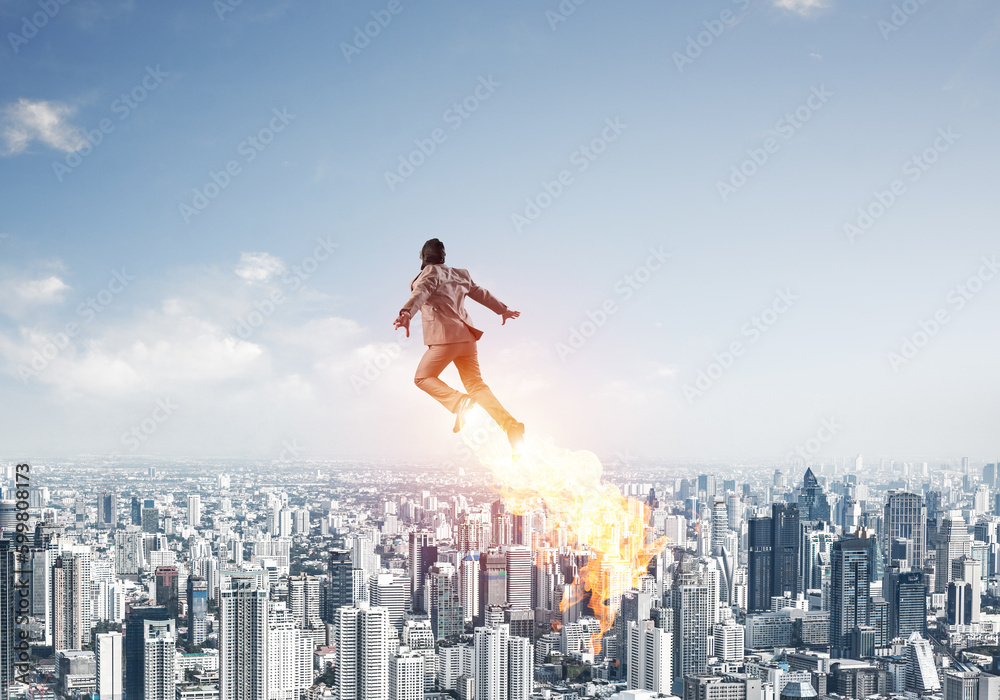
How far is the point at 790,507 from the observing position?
19016mm

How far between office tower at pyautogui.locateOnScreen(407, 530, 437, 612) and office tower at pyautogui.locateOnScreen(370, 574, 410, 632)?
11 cm

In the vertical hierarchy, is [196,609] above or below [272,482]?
below

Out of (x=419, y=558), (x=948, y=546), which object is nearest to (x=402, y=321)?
(x=419, y=558)

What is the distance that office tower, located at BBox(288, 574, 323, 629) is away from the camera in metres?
11.3

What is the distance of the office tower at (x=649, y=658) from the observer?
11.1m

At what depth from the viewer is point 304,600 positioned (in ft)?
39.7

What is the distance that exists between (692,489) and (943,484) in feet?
25.3

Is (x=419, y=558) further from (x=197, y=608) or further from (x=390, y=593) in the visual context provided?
(x=197, y=608)

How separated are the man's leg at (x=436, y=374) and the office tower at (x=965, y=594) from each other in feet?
52.2

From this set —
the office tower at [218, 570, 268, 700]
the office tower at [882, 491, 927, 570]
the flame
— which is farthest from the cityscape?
the flame

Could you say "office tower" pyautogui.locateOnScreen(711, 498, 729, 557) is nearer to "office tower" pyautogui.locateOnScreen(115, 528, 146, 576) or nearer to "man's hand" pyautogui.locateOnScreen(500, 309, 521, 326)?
"office tower" pyautogui.locateOnScreen(115, 528, 146, 576)

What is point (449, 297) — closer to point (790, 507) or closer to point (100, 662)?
point (100, 662)

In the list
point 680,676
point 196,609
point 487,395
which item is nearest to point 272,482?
point 196,609

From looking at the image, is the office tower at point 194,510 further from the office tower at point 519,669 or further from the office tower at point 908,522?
the office tower at point 908,522
